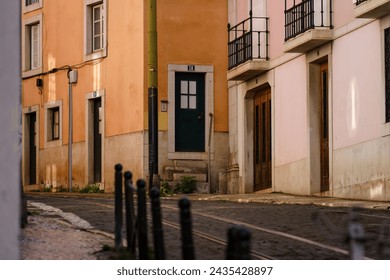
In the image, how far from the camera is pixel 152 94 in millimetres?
25844

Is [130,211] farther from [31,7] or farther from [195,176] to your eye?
[31,7]

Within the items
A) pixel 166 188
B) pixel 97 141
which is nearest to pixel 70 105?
pixel 97 141

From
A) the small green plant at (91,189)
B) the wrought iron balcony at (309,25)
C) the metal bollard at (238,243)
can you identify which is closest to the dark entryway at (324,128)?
the wrought iron balcony at (309,25)

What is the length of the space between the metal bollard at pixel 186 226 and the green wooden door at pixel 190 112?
2012 cm

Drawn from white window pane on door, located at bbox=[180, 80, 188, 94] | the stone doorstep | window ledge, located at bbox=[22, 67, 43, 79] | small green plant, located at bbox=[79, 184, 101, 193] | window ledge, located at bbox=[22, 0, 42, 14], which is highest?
window ledge, located at bbox=[22, 0, 42, 14]

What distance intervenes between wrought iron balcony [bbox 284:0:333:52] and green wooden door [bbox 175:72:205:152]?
5098mm

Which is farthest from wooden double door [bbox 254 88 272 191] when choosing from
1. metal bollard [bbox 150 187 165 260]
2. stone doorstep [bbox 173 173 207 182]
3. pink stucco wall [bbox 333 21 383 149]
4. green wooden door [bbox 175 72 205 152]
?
metal bollard [bbox 150 187 165 260]

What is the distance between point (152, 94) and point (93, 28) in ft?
18.3

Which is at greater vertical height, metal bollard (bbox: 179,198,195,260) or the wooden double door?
the wooden double door

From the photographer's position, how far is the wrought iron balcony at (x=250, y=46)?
2614cm

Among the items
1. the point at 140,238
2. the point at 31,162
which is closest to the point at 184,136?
the point at 31,162

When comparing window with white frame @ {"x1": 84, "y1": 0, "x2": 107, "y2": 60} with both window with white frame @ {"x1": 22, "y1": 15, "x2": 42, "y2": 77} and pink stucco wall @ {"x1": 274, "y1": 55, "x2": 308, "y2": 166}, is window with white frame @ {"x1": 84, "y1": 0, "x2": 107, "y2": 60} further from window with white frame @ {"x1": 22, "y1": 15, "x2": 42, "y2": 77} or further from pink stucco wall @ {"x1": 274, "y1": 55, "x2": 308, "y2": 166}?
pink stucco wall @ {"x1": 274, "y1": 55, "x2": 308, "y2": 166}

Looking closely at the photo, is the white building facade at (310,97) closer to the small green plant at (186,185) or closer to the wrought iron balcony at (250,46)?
the wrought iron balcony at (250,46)

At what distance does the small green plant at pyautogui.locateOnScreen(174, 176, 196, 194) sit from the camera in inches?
1080
